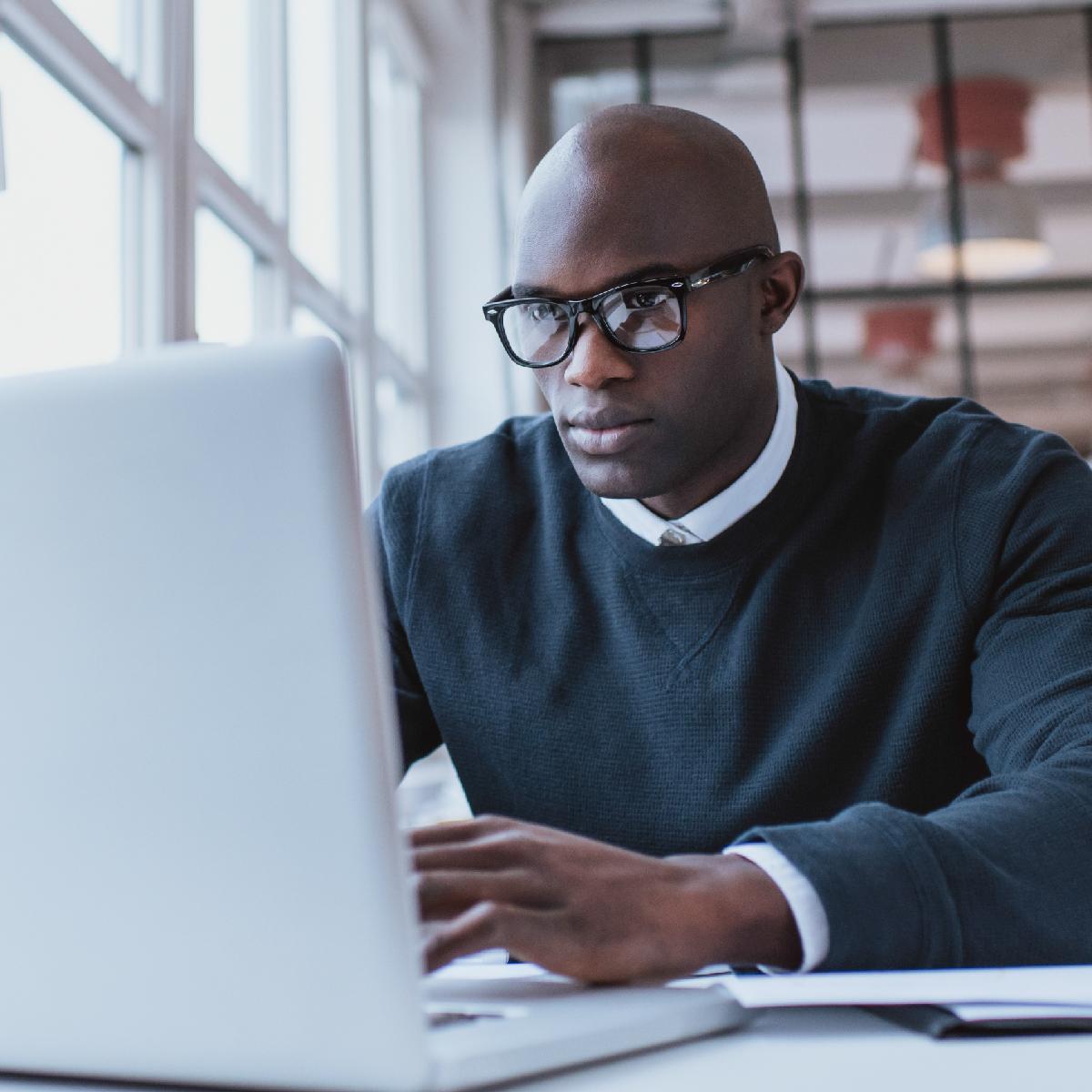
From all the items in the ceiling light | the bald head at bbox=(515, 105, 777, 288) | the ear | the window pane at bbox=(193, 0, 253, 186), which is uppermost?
the ceiling light

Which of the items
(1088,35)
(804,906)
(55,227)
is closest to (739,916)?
(804,906)

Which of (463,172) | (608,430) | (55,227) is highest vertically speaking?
(463,172)

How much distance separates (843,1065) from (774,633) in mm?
675

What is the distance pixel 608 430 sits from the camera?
1191 mm

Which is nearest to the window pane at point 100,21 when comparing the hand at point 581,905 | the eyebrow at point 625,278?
the eyebrow at point 625,278

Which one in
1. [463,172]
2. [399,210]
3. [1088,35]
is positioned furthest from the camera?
[1088,35]

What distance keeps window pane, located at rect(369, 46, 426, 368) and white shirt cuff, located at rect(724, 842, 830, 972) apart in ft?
11.3

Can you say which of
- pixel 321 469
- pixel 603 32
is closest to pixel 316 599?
pixel 321 469

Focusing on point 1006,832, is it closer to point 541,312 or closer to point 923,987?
point 923,987

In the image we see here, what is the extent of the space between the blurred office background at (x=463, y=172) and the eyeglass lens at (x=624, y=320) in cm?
56

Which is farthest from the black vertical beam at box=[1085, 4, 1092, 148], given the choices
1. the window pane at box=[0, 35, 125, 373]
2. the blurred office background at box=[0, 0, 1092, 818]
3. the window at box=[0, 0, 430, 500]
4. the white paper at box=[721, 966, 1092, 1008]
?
the white paper at box=[721, 966, 1092, 1008]

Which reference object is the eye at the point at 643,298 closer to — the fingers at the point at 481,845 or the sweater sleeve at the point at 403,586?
the sweater sleeve at the point at 403,586

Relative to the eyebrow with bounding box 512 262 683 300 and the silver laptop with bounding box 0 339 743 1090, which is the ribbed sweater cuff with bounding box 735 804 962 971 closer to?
the silver laptop with bounding box 0 339 743 1090

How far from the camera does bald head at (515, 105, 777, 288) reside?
121cm
